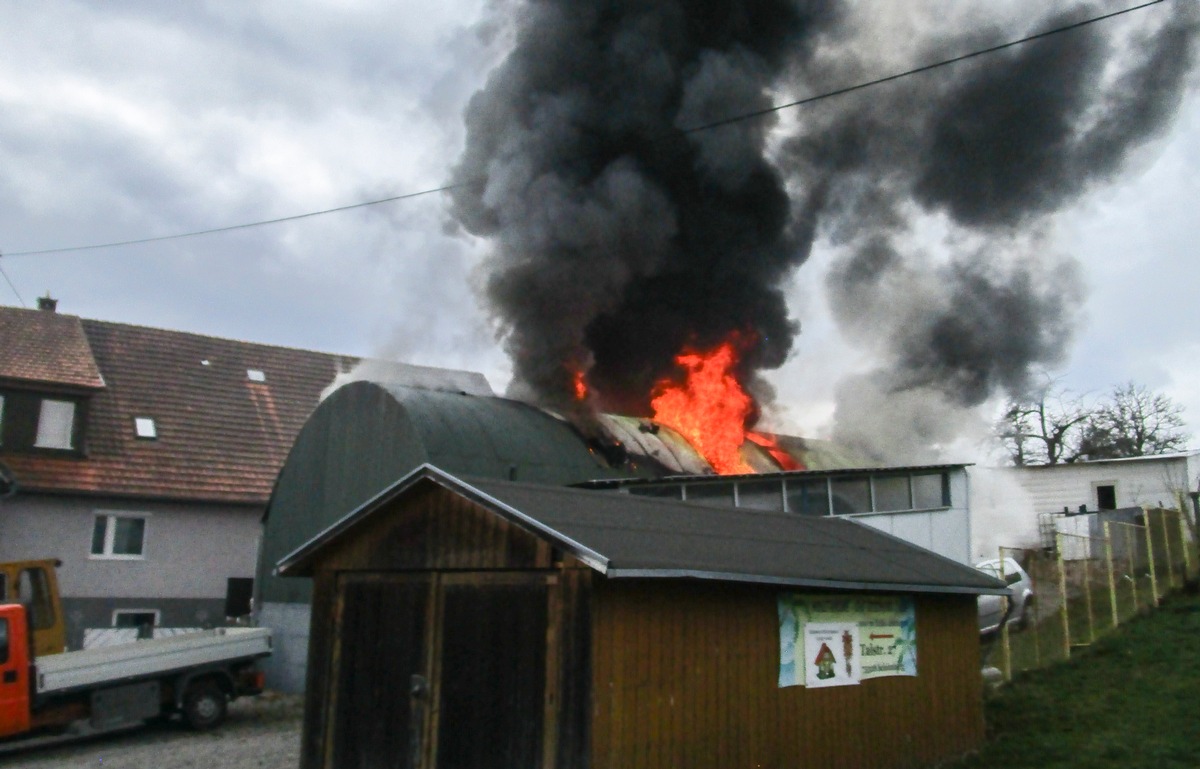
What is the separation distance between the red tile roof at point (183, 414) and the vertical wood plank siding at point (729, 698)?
16.0 metres

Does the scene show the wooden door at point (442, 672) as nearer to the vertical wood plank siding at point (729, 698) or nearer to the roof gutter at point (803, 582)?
the vertical wood plank siding at point (729, 698)

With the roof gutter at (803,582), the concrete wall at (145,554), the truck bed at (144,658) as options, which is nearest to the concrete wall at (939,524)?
the roof gutter at (803,582)

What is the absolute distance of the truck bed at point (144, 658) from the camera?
13953 millimetres

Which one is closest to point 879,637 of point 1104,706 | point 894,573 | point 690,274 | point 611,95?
point 894,573

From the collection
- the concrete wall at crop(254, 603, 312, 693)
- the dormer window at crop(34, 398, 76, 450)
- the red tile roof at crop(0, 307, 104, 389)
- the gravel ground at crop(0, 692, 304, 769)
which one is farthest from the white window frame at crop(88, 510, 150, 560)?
the gravel ground at crop(0, 692, 304, 769)

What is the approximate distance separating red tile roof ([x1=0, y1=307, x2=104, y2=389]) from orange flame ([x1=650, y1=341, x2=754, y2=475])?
13.3 meters

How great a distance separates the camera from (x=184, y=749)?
13992mm

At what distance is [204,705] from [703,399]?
484 inches

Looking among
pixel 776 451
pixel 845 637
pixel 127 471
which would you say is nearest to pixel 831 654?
pixel 845 637

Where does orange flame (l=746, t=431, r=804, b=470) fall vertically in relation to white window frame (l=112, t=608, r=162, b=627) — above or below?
above

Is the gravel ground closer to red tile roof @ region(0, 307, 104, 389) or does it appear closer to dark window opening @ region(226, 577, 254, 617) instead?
dark window opening @ region(226, 577, 254, 617)

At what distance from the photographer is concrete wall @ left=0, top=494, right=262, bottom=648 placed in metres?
21.0

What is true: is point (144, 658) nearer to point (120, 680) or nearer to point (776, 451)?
point (120, 680)

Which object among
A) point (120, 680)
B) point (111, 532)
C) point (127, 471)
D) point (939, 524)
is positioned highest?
point (127, 471)
